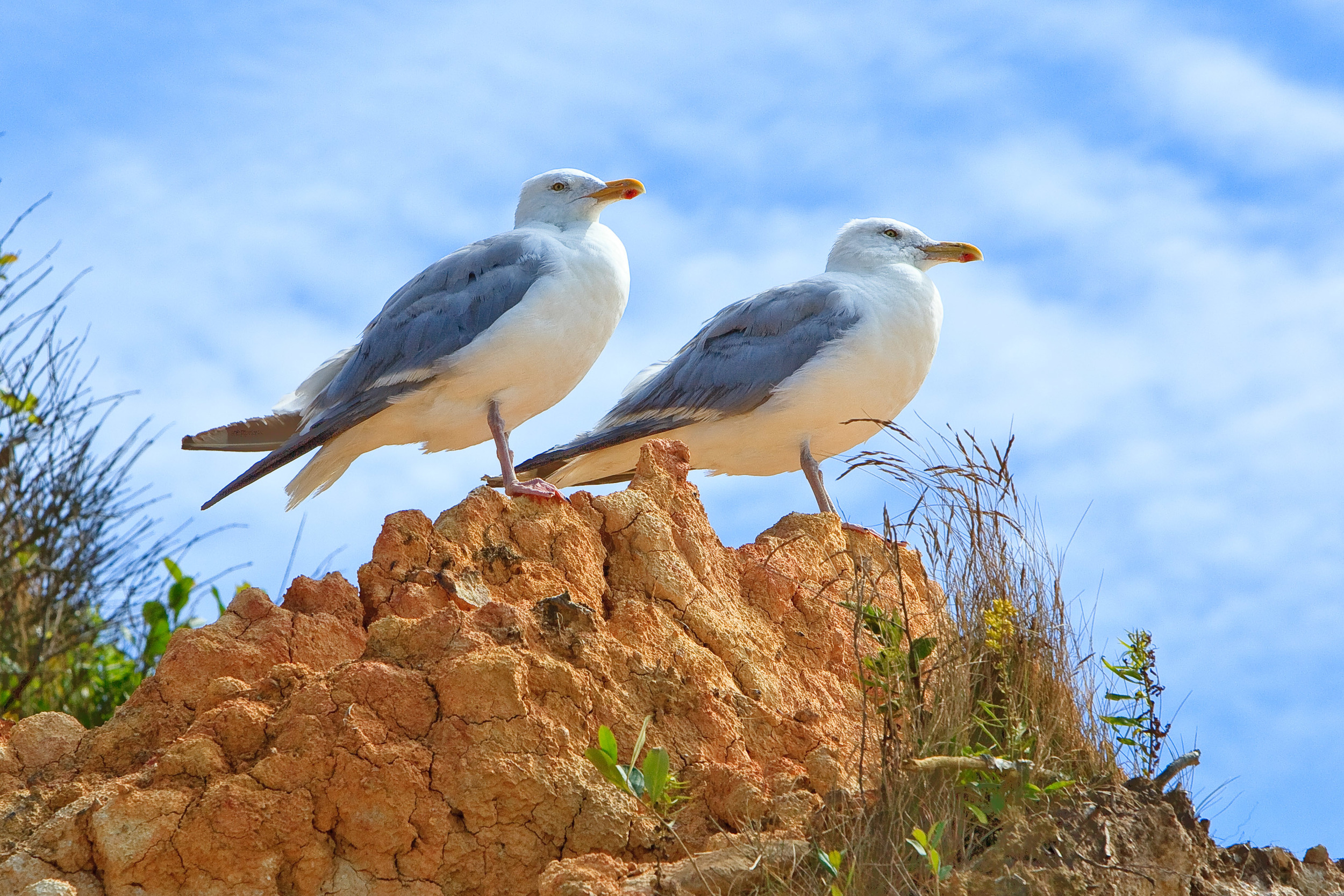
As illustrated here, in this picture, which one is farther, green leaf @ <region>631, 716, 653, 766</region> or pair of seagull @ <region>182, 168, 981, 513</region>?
pair of seagull @ <region>182, 168, 981, 513</region>

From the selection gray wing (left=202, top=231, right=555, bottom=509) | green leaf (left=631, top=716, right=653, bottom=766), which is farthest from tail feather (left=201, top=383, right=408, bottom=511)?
green leaf (left=631, top=716, right=653, bottom=766)

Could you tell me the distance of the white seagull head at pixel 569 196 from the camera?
30.5 ft

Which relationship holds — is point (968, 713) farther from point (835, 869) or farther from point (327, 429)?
point (327, 429)

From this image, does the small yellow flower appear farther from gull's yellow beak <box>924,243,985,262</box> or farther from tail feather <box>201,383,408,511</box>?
gull's yellow beak <box>924,243,985,262</box>

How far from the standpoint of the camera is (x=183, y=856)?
5.05 metres

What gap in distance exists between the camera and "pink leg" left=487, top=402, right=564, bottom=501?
24.4ft

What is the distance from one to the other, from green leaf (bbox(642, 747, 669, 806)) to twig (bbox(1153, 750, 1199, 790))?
1.95m

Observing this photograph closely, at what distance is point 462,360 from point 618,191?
5.76ft

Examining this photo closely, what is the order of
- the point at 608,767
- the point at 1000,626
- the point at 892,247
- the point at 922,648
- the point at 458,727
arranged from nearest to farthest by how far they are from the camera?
the point at 608,767
the point at 458,727
the point at 922,648
the point at 1000,626
the point at 892,247

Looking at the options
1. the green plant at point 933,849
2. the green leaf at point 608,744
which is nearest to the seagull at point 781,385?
the green plant at point 933,849

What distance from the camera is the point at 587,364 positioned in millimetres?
8648

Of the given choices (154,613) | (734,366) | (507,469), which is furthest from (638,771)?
(154,613)

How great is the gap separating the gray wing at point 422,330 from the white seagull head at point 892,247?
2510mm

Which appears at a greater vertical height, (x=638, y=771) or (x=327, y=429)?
(x=327, y=429)
